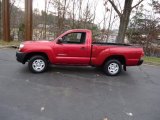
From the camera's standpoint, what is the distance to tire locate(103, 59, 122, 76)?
7.92 metres

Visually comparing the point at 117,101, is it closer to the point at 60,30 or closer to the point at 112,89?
the point at 112,89

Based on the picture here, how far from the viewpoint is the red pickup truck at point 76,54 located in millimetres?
7535

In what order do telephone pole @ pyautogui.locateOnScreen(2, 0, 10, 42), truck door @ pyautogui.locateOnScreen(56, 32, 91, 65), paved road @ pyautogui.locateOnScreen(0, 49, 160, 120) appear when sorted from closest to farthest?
paved road @ pyautogui.locateOnScreen(0, 49, 160, 120) → truck door @ pyautogui.locateOnScreen(56, 32, 91, 65) → telephone pole @ pyautogui.locateOnScreen(2, 0, 10, 42)

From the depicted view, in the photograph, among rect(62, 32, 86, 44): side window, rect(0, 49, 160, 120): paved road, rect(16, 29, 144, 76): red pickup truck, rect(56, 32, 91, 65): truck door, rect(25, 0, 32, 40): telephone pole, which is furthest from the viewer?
rect(25, 0, 32, 40): telephone pole

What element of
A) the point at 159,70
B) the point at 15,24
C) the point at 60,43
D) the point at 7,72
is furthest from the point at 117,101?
the point at 15,24

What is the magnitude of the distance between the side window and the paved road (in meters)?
1.16

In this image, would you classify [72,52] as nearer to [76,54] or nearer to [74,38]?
[76,54]

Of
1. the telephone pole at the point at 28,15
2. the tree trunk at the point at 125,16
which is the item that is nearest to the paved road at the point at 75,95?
the telephone pole at the point at 28,15

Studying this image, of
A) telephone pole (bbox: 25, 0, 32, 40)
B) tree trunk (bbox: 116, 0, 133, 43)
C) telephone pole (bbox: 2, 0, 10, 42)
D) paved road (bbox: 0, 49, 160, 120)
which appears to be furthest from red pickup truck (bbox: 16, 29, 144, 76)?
telephone pole (bbox: 2, 0, 10, 42)

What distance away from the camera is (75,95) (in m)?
5.61

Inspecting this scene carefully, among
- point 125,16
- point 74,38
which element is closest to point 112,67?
point 74,38

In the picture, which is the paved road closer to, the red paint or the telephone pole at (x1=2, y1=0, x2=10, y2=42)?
the red paint

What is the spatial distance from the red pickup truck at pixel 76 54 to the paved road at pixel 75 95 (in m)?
0.41

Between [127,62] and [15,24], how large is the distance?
24156mm
